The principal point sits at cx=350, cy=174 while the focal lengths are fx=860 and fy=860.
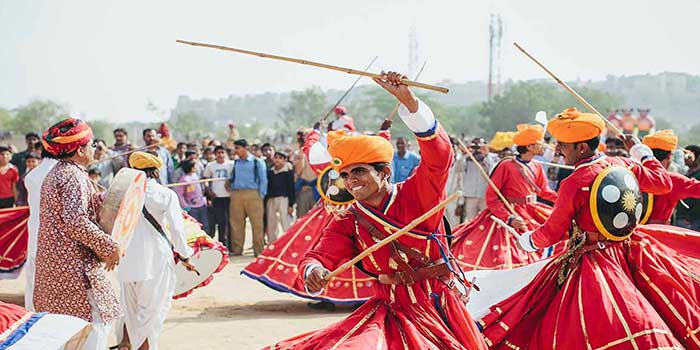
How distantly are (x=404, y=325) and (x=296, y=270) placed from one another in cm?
582

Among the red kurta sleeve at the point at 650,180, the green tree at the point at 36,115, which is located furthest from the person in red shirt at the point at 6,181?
the green tree at the point at 36,115

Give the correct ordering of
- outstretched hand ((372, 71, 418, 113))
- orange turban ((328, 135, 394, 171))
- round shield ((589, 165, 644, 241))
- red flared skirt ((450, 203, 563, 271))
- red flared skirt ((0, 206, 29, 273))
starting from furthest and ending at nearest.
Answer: red flared skirt ((0, 206, 29, 273)), red flared skirt ((450, 203, 563, 271)), round shield ((589, 165, 644, 241)), orange turban ((328, 135, 394, 171)), outstretched hand ((372, 71, 418, 113))

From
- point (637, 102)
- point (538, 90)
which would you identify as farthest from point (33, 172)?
point (637, 102)

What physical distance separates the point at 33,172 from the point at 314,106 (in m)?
109

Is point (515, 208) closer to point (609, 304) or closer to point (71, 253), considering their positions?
point (609, 304)

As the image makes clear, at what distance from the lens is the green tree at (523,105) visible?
71.4m

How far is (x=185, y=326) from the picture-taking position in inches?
376

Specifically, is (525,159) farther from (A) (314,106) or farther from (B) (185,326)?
(A) (314,106)

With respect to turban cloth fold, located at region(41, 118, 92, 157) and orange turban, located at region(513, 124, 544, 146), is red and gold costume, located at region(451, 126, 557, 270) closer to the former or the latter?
orange turban, located at region(513, 124, 544, 146)

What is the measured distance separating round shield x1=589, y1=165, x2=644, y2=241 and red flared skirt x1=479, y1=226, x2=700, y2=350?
18cm

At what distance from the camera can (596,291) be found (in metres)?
5.71

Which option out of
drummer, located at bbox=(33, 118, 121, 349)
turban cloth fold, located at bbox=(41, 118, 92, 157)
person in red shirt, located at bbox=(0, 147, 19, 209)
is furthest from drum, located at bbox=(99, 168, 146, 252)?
person in red shirt, located at bbox=(0, 147, 19, 209)

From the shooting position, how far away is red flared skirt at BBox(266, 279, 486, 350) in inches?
167

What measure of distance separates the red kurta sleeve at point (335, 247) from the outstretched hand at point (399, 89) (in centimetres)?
86
